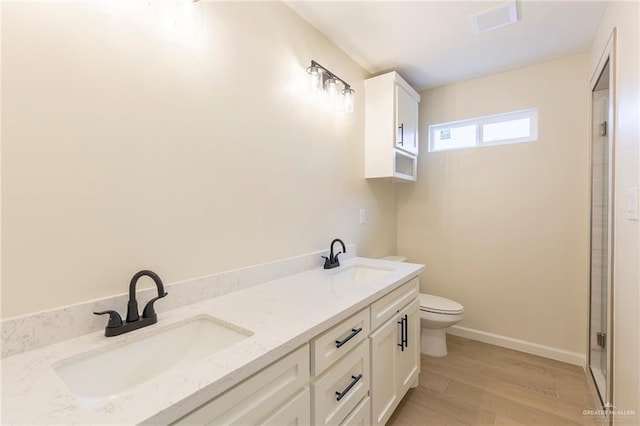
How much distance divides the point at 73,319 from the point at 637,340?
2.05 m

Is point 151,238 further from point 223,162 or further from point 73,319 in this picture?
point 223,162

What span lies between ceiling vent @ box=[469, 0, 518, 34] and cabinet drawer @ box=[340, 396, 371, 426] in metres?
2.27

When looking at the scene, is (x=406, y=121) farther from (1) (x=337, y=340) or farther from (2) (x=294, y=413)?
(2) (x=294, y=413)

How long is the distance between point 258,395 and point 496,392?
74.1 inches

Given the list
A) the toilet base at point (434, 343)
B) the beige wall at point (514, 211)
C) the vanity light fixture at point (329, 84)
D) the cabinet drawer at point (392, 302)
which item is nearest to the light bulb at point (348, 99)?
the vanity light fixture at point (329, 84)

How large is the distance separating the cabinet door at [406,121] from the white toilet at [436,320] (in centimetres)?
134

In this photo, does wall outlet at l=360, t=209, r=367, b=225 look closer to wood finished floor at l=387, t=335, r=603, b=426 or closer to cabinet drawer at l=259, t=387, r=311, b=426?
wood finished floor at l=387, t=335, r=603, b=426

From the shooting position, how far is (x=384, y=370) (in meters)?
1.45

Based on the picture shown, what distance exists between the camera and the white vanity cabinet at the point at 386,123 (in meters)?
2.31

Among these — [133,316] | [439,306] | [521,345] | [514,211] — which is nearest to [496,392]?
[439,306]

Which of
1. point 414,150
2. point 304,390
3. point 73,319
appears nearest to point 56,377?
point 73,319

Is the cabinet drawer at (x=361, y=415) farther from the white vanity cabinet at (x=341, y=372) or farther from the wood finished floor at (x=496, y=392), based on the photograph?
the wood finished floor at (x=496, y=392)

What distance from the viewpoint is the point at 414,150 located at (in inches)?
105

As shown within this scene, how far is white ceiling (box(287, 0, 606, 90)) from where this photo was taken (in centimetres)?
169
